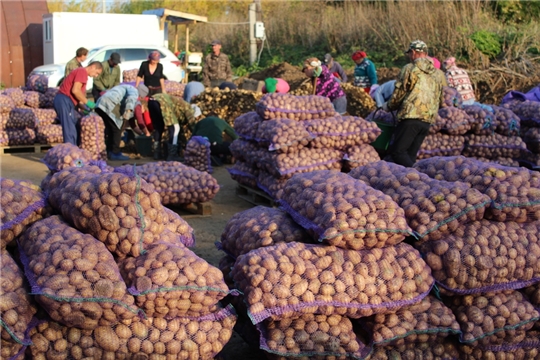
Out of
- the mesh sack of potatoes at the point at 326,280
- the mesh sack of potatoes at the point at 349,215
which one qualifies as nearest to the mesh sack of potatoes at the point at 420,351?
the mesh sack of potatoes at the point at 326,280

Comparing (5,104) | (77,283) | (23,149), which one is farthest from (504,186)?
(23,149)

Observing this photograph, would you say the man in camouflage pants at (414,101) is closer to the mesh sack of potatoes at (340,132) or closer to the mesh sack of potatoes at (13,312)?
the mesh sack of potatoes at (340,132)

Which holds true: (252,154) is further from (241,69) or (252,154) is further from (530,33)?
(241,69)

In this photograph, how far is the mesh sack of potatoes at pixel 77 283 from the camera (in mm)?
2699

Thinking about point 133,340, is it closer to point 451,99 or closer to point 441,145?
point 441,145

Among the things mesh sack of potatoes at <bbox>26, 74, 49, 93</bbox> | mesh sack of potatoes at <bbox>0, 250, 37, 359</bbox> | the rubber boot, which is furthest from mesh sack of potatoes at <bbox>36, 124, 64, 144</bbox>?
mesh sack of potatoes at <bbox>0, 250, 37, 359</bbox>

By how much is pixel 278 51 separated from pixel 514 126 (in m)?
18.2

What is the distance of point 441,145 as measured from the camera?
26.9 ft

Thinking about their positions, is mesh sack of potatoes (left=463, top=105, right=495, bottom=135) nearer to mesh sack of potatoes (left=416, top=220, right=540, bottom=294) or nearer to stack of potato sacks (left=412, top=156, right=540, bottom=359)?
stack of potato sacks (left=412, top=156, right=540, bottom=359)

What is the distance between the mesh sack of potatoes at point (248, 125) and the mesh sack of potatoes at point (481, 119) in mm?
3106

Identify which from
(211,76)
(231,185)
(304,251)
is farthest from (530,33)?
(304,251)

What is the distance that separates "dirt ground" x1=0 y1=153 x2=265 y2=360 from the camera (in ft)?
12.1

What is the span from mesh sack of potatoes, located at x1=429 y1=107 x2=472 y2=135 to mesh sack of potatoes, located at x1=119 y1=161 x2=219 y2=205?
134 inches

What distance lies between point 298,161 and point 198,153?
260cm
